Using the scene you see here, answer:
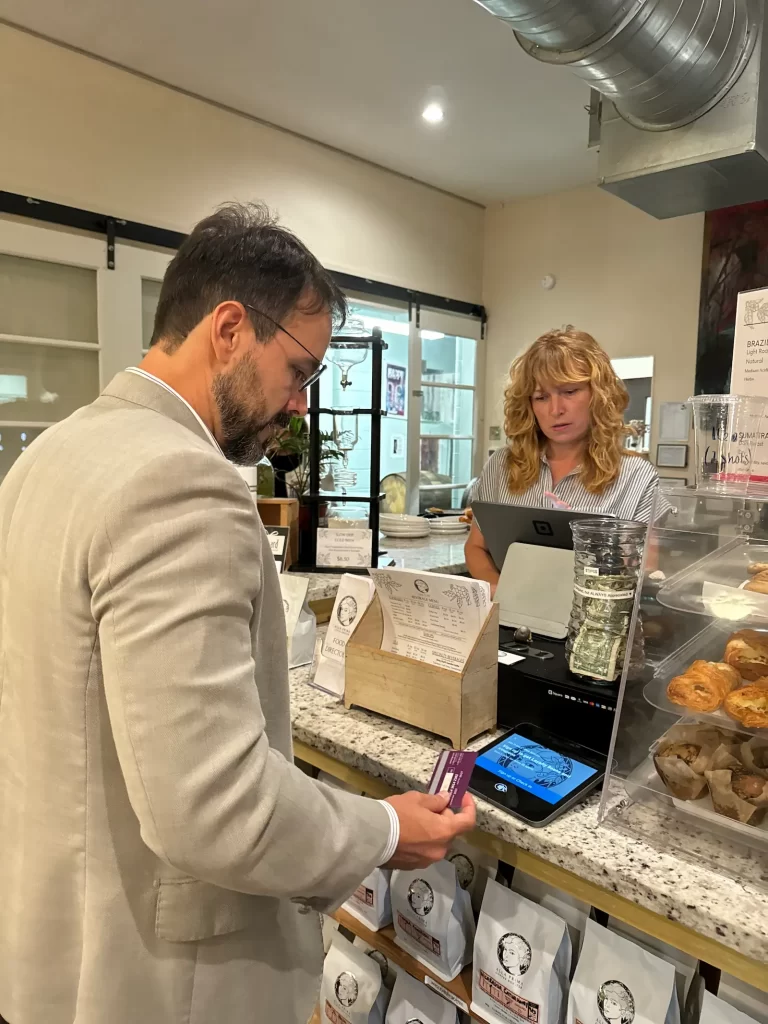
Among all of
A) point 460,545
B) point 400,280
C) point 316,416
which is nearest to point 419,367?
point 400,280

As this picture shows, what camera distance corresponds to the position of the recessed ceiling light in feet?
10.3

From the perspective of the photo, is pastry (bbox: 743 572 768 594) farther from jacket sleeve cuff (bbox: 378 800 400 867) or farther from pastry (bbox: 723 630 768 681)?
jacket sleeve cuff (bbox: 378 800 400 867)

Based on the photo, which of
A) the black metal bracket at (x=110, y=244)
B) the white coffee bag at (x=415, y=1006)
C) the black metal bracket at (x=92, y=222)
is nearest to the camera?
the white coffee bag at (x=415, y=1006)

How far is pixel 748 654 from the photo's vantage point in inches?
38.0

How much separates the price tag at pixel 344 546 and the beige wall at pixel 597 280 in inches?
78.7

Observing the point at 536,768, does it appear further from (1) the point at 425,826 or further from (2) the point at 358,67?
(2) the point at 358,67

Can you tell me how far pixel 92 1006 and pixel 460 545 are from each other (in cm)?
267

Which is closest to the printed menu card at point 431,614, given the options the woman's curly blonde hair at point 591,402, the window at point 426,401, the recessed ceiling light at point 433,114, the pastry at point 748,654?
the pastry at point 748,654

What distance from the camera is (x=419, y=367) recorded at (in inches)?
170

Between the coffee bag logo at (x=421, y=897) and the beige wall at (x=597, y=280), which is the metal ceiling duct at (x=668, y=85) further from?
the coffee bag logo at (x=421, y=897)

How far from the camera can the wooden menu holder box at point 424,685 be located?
1133mm

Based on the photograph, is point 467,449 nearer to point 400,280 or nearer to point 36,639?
point 400,280

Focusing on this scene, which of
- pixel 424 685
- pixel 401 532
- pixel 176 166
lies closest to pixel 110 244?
pixel 176 166

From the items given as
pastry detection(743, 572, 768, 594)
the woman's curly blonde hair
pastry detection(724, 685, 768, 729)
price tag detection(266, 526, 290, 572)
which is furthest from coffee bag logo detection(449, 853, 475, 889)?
the woman's curly blonde hair
